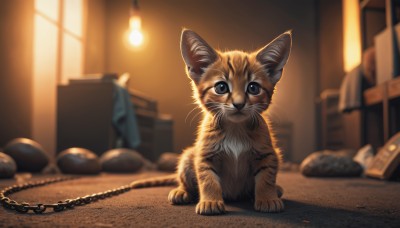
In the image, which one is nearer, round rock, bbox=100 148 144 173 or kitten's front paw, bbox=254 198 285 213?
kitten's front paw, bbox=254 198 285 213

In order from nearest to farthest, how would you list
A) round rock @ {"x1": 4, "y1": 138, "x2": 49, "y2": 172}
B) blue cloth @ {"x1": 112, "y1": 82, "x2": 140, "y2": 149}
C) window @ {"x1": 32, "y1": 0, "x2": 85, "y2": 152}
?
round rock @ {"x1": 4, "y1": 138, "x2": 49, "y2": 172} < blue cloth @ {"x1": 112, "y1": 82, "x2": 140, "y2": 149} < window @ {"x1": 32, "y1": 0, "x2": 85, "y2": 152}

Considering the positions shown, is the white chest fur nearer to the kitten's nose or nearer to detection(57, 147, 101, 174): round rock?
the kitten's nose

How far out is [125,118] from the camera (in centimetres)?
427

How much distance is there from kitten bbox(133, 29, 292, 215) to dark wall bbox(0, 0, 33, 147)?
327cm

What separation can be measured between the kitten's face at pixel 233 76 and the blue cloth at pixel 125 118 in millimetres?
2824

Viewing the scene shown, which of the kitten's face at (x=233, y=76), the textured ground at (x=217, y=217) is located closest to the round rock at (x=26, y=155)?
the textured ground at (x=217, y=217)

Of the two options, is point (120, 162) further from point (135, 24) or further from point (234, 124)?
point (234, 124)

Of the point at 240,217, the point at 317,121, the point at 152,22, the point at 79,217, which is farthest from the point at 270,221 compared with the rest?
the point at 152,22

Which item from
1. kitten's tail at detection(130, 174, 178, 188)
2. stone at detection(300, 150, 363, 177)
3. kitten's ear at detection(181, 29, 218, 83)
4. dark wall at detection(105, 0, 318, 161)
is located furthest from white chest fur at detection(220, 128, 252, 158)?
dark wall at detection(105, 0, 318, 161)

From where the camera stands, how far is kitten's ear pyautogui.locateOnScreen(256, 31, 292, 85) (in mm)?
1423

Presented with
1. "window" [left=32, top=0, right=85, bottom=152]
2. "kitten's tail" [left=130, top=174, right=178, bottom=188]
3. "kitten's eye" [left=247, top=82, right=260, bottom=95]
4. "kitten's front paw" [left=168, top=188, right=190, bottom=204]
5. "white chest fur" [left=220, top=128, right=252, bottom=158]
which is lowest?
"kitten's tail" [left=130, top=174, right=178, bottom=188]

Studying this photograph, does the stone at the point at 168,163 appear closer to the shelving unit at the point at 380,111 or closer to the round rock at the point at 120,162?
the round rock at the point at 120,162

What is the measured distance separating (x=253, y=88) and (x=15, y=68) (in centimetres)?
376

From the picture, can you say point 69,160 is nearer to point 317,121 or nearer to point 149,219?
point 149,219
